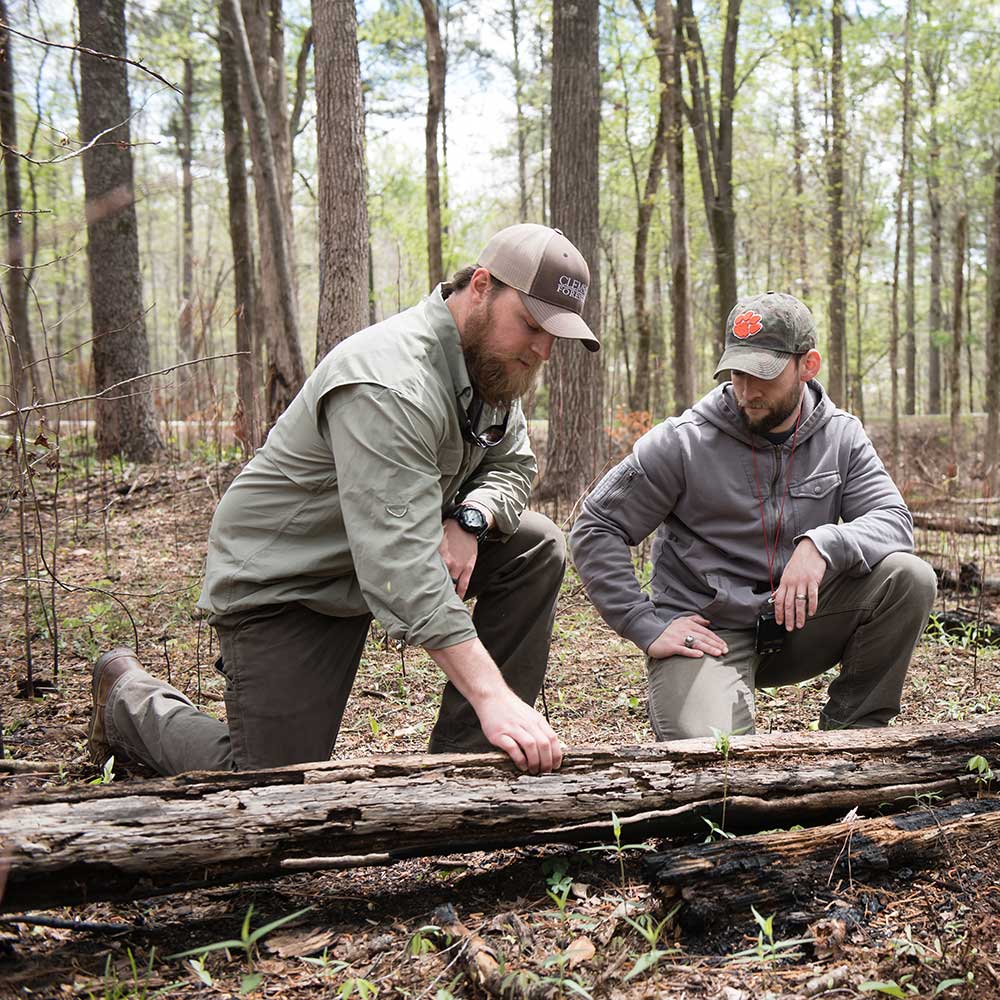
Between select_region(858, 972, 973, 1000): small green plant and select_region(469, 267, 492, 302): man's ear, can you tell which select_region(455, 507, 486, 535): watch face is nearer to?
select_region(469, 267, 492, 302): man's ear

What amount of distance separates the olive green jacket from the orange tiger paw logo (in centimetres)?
82

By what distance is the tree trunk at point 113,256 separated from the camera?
9.05 metres

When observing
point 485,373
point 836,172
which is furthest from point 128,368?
point 836,172

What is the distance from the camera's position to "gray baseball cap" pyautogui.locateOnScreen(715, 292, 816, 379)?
301cm

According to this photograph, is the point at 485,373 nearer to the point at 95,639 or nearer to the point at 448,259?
the point at 95,639

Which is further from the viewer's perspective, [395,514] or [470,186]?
[470,186]

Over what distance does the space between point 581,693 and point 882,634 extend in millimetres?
1500

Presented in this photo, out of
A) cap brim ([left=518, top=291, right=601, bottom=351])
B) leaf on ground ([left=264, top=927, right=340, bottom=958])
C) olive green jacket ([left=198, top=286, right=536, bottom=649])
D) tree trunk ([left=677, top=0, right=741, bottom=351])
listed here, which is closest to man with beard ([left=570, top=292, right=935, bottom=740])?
olive green jacket ([left=198, top=286, right=536, bottom=649])

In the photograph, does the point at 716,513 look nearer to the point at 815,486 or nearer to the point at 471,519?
the point at 815,486

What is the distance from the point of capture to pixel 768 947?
1884 millimetres

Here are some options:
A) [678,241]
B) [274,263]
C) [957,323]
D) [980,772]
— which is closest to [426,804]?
[980,772]

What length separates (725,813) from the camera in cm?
231

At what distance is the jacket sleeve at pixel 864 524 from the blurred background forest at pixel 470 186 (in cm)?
237

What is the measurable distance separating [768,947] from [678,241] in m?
10.9
